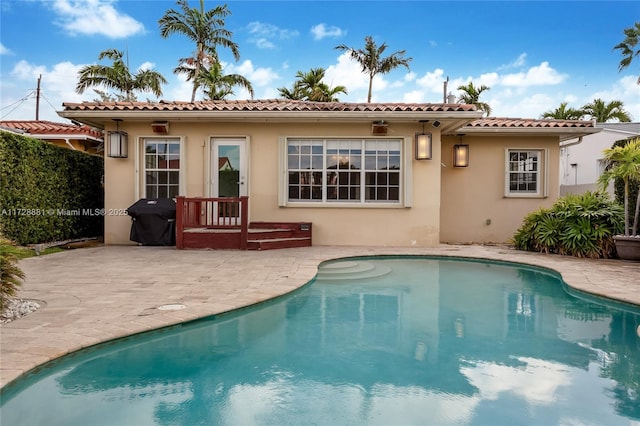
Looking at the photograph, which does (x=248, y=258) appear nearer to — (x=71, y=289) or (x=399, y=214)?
(x=71, y=289)

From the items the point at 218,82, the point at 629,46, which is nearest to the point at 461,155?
the point at 629,46

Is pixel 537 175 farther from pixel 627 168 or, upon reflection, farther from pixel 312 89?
pixel 312 89

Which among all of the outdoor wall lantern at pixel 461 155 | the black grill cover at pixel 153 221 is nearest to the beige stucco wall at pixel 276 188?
the black grill cover at pixel 153 221

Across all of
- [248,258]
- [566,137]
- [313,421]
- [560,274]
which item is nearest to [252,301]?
[313,421]

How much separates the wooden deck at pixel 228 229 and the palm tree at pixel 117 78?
51.1 feet

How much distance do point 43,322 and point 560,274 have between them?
6.84 metres

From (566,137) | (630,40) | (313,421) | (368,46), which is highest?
(368,46)

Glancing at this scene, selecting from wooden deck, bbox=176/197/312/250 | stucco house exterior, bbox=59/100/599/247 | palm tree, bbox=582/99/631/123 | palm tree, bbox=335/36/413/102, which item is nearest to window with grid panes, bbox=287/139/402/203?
stucco house exterior, bbox=59/100/599/247

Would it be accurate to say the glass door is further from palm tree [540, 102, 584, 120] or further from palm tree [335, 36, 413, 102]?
palm tree [540, 102, 584, 120]

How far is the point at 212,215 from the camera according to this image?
8.63 metres

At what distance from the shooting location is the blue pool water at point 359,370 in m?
2.30

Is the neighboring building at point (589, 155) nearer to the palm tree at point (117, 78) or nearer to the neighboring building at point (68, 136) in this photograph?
the neighboring building at point (68, 136)

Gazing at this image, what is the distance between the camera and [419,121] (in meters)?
8.95

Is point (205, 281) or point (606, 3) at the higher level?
point (606, 3)
